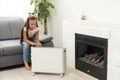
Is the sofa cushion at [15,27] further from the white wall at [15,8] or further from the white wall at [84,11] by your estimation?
the white wall at [84,11]

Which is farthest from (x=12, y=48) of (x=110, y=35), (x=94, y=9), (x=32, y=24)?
(x=110, y=35)

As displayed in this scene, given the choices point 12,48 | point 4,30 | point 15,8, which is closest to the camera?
point 12,48

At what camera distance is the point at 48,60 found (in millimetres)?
3121

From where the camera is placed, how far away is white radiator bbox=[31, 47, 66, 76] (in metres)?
3.07

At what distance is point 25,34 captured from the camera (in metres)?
3.40

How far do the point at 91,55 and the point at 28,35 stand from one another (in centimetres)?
117

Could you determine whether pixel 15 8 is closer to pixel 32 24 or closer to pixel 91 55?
pixel 32 24

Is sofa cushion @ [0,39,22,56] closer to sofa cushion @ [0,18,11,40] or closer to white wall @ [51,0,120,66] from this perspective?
sofa cushion @ [0,18,11,40]

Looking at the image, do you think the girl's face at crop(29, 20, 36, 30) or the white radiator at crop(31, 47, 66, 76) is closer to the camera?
the white radiator at crop(31, 47, 66, 76)

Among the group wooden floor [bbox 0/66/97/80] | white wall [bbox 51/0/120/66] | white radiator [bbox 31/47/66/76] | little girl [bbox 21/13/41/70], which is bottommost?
wooden floor [bbox 0/66/97/80]

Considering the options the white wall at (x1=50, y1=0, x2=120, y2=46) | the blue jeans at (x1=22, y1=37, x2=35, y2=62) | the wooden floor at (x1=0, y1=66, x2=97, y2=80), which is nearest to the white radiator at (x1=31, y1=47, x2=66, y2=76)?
the wooden floor at (x1=0, y1=66, x2=97, y2=80)

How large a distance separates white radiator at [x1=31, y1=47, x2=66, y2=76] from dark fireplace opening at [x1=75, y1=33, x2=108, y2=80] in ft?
1.13

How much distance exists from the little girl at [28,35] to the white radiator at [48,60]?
0.99ft

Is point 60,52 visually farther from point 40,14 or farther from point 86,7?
point 40,14
